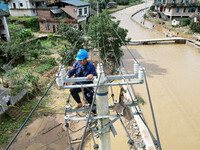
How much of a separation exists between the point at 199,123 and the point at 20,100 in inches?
372

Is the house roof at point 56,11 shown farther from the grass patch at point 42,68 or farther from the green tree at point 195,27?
the green tree at point 195,27

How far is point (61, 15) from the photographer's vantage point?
2344 centimetres

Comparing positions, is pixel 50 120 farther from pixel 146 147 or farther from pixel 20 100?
pixel 146 147

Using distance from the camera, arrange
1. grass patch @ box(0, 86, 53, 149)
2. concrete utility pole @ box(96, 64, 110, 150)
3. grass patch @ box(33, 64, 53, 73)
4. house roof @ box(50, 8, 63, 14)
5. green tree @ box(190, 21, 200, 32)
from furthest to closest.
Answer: green tree @ box(190, 21, 200, 32) → house roof @ box(50, 8, 63, 14) → grass patch @ box(33, 64, 53, 73) → grass patch @ box(0, 86, 53, 149) → concrete utility pole @ box(96, 64, 110, 150)

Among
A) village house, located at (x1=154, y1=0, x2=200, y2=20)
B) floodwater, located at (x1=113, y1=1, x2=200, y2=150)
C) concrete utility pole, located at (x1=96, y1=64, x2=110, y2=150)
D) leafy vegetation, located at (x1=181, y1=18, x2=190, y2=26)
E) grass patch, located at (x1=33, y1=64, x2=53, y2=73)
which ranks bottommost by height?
floodwater, located at (x1=113, y1=1, x2=200, y2=150)

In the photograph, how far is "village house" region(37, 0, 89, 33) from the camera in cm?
2173

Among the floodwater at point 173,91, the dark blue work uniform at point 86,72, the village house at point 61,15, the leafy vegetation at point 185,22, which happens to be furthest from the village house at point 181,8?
the dark blue work uniform at point 86,72

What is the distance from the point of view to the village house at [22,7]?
25312 mm

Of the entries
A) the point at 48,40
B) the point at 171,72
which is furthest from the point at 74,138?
the point at 48,40

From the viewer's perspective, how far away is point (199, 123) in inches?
324

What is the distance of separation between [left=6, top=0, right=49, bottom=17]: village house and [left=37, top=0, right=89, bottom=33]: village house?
441 centimetres

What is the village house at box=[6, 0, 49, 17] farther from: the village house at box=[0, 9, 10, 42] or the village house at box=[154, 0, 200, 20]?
the village house at box=[154, 0, 200, 20]

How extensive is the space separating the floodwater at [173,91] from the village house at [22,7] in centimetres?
1810

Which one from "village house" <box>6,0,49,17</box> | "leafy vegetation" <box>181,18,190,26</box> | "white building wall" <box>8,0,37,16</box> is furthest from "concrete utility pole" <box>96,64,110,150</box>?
"leafy vegetation" <box>181,18,190,26</box>
